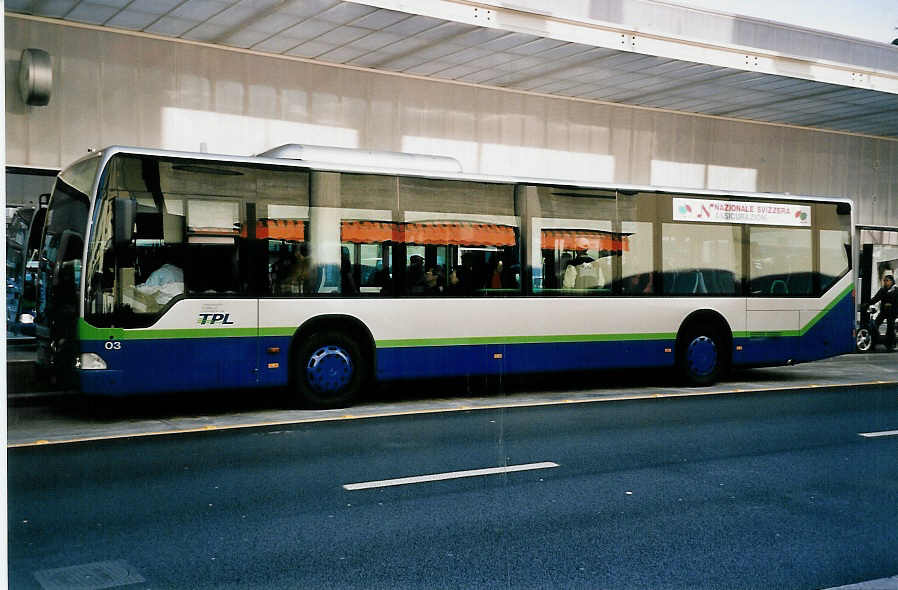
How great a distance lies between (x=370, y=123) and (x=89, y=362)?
370 inches

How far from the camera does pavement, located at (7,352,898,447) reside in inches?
388

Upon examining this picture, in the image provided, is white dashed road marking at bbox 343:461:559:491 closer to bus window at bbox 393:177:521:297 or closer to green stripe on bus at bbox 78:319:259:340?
green stripe on bus at bbox 78:319:259:340

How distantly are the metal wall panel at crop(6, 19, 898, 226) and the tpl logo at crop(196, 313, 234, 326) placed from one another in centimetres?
600

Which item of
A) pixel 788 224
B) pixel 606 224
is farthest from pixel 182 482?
pixel 788 224

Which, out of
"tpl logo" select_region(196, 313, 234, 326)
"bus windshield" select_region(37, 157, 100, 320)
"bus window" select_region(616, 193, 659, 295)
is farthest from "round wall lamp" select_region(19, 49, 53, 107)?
"bus window" select_region(616, 193, 659, 295)

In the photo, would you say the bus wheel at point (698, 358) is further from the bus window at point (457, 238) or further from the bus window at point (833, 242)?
the bus window at point (457, 238)

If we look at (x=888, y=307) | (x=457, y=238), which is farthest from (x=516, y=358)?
(x=888, y=307)

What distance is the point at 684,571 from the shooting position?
16.9ft

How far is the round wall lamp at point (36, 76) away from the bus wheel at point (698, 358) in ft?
33.2

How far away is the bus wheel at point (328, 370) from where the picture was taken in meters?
11.1

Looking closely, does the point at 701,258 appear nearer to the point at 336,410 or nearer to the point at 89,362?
the point at 336,410

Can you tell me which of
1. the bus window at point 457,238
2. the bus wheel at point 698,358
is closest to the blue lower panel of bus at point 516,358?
the bus wheel at point 698,358

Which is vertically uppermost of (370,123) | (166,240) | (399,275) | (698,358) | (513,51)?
(513,51)

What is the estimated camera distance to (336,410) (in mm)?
11133
